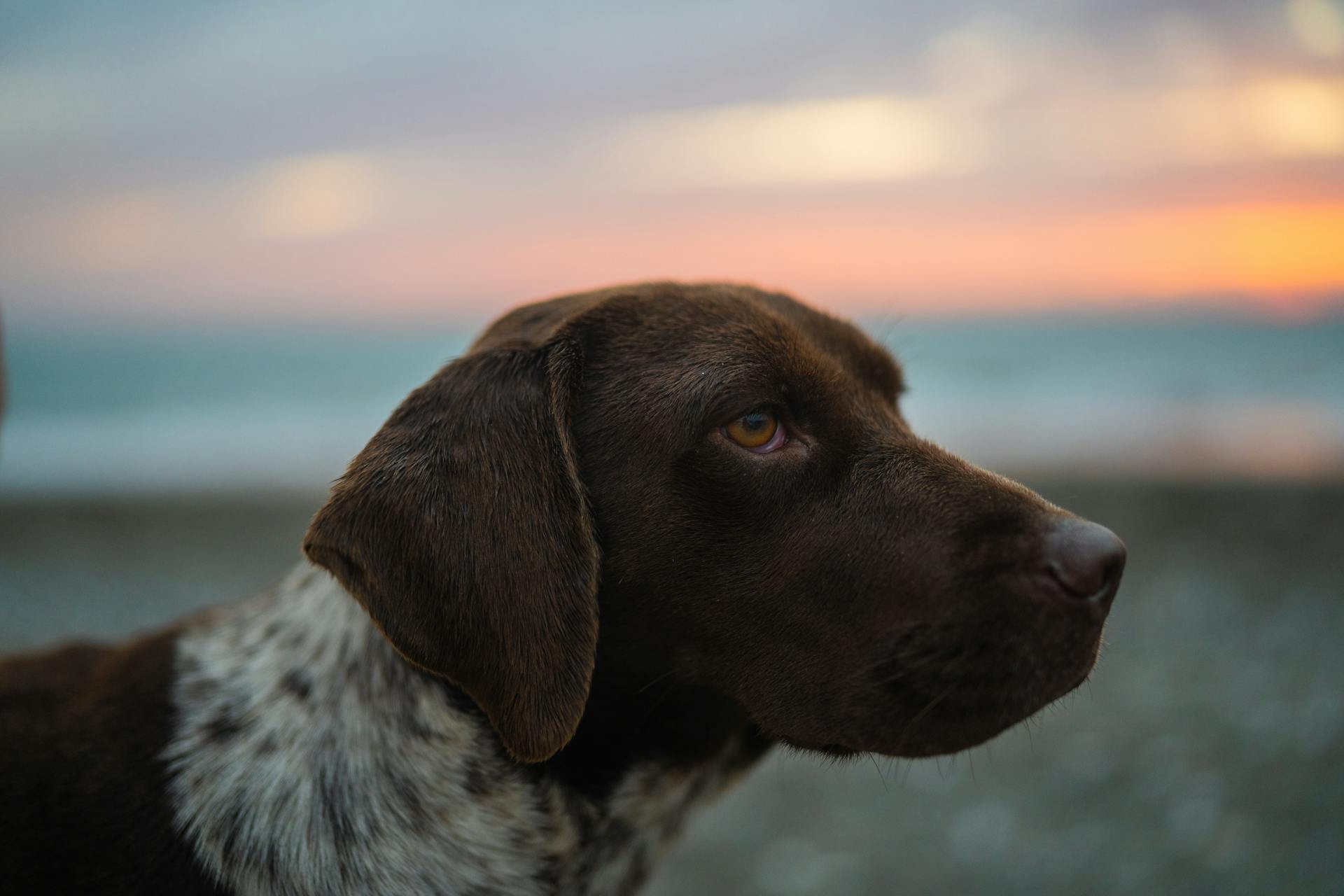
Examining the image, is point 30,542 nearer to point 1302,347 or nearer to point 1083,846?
point 1083,846

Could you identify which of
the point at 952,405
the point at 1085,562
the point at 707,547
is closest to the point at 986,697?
the point at 1085,562

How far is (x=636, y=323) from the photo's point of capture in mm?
2387

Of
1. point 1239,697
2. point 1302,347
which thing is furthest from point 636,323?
Result: point 1302,347

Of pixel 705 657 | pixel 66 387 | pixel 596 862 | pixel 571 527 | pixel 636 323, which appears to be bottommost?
pixel 66 387

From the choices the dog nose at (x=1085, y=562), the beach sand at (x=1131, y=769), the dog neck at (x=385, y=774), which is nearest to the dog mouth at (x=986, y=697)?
the dog nose at (x=1085, y=562)

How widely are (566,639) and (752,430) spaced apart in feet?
1.98

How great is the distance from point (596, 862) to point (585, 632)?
666 mm

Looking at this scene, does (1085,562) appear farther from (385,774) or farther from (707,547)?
(385,774)

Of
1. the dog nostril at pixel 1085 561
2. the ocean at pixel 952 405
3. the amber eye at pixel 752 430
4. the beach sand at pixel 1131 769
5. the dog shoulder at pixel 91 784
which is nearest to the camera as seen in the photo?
the dog nostril at pixel 1085 561

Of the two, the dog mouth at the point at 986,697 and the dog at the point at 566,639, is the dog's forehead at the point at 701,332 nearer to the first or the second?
the dog at the point at 566,639

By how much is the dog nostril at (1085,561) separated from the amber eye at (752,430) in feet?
2.04

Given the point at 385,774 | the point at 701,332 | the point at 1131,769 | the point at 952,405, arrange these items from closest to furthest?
the point at 385,774 < the point at 701,332 < the point at 1131,769 < the point at 952,405

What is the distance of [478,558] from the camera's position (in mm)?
1983

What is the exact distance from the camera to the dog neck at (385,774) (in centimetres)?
210
